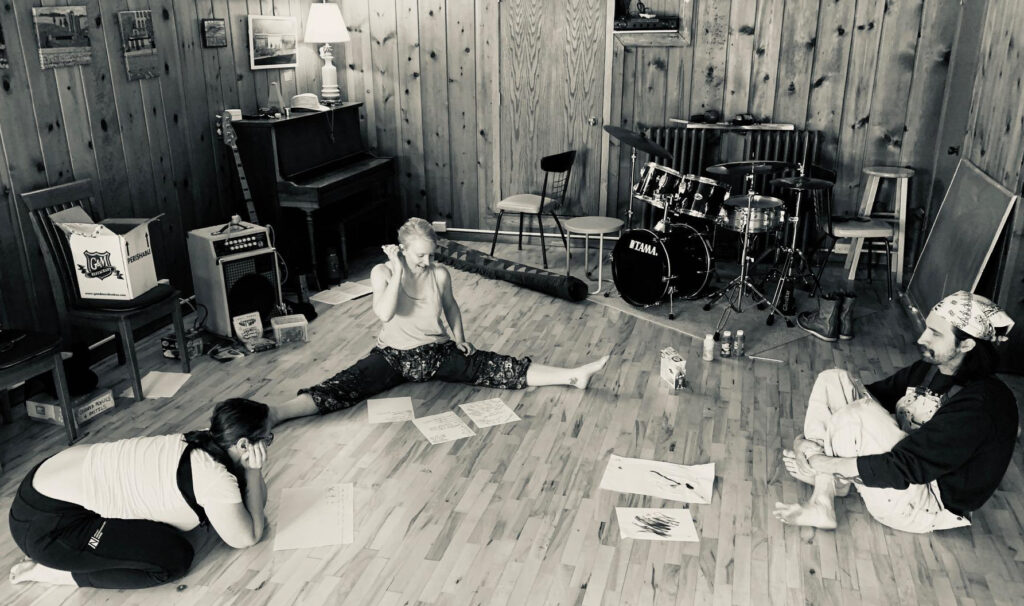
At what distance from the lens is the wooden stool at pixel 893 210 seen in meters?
5.38

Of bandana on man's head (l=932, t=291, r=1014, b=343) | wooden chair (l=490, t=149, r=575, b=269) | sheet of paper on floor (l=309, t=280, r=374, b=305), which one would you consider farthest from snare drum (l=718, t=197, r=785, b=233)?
sheet of paper on floor (l=309, t=280, r=374, b=305)

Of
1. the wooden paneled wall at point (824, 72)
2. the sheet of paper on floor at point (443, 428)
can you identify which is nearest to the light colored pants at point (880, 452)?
the sheet of paper on floor at point (443, 428)

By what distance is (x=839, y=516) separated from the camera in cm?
286

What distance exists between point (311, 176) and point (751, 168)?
9.43ft

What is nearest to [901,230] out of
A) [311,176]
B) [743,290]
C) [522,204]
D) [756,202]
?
[743,290]

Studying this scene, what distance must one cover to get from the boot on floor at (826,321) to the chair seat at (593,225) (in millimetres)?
1418

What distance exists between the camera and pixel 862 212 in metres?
5.63

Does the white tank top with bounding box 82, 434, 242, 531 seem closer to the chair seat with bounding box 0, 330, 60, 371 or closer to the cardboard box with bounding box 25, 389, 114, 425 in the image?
the chair seat with bounding box 0, 330, 60, 371

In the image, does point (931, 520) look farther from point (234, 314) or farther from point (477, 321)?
point (234, 314)

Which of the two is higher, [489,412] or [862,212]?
[862,212]

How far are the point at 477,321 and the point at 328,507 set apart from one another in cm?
214

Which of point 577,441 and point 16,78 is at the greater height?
point 16,78

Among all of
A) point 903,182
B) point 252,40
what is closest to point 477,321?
point 252,40

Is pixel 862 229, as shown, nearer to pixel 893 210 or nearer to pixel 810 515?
pixel 893 210
